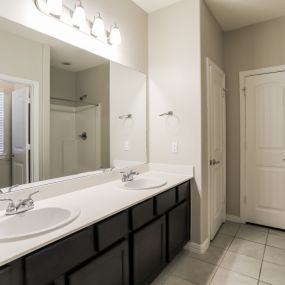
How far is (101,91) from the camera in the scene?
212cm

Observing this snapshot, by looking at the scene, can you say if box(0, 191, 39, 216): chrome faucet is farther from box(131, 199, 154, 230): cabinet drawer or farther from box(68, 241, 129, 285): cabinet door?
box(131, 199, 154, 230): cabinet drawer

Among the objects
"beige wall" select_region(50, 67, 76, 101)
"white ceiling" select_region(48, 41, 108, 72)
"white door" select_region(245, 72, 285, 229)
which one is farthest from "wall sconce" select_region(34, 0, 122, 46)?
"white door" select_region(245, 72, 285, 229)

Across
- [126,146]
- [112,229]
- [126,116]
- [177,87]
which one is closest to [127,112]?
[126,116]

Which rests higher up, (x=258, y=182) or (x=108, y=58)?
(x=108, y=58)

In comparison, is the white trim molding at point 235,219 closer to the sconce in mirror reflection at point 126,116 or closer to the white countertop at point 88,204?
the white countertop at point 88,204

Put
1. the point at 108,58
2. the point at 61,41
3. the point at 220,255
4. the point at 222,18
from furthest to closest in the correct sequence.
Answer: the point at 222,18, the point at 220,255, the point at 108,58, the point at 61,41

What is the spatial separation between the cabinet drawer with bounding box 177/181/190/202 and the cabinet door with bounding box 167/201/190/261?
0.20ft

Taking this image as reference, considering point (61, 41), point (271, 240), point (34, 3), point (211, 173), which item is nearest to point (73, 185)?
point (61, 41)

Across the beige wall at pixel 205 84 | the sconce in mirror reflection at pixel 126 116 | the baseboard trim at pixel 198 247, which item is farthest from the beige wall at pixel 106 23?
the baseboard trim at pixel 198 247

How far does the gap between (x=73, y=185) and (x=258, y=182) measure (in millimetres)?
2379

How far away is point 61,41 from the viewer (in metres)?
1.70

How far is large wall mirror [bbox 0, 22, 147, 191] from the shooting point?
1.49 metres

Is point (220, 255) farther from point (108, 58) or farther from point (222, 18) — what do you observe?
point (222, 18)

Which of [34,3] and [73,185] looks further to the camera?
[73,185]
